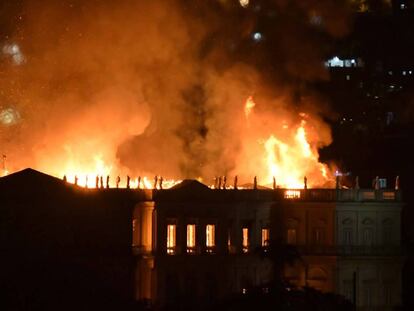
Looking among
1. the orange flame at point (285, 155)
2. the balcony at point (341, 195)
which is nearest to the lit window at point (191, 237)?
the balcony at point (341, 195)

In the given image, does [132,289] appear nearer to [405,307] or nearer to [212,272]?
[212,272]

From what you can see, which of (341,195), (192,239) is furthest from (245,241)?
(341,195)

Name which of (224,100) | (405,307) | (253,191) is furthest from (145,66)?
(405,307)

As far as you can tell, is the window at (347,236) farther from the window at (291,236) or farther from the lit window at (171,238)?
the lit window at (171,238)

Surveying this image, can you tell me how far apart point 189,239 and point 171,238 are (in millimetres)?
1170

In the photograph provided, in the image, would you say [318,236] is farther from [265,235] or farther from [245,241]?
[245,241]

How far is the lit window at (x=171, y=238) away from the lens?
97125mm

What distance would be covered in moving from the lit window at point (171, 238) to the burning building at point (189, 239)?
62 mm

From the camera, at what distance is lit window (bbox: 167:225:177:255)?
319 feet

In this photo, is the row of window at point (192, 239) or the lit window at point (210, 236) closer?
the row of window at point (192, 239)

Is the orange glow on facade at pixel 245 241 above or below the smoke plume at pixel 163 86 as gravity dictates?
below

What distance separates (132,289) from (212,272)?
19.2 ft

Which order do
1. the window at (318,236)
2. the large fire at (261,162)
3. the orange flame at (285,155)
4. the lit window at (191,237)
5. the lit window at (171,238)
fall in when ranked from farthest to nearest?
the orange flame at (285,155), the large fire at (261,162), the window at (318,236), the lit window at (191,237), the lit window at (171,238)

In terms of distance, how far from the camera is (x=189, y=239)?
98062 mm
